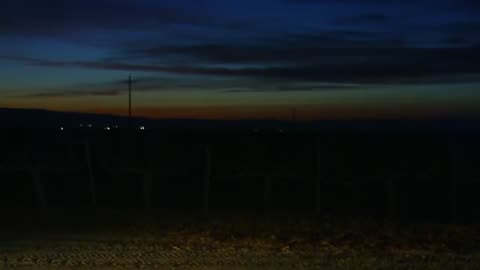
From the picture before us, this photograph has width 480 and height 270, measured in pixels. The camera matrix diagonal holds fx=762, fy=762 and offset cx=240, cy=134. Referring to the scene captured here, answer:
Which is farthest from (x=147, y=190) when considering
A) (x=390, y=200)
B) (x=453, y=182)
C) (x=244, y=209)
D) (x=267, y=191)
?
(x=453, y=182)

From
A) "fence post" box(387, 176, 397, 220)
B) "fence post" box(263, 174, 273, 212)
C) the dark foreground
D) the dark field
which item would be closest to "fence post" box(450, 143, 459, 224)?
the dark field

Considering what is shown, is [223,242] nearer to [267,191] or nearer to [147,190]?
[267,191]

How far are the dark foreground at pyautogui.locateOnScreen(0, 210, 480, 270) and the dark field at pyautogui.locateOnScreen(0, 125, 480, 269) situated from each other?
0.03m

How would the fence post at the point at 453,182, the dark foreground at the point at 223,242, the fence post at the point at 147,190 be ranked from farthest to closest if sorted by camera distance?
1. the fence post at the point at 147,190
2. the fence post at the point at 453,182
3. the dark foreground at the point at 223,242

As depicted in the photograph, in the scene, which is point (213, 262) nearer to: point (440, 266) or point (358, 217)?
point (440, 266)

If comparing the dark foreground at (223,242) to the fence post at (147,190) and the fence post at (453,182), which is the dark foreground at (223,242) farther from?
the fence post at (453,182)

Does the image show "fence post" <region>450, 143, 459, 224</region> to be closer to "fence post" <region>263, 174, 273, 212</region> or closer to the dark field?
the dark field

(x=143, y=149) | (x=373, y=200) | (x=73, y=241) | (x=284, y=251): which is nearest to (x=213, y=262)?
(x=284, y=251)

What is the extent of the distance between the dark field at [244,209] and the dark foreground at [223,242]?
3 centimetres

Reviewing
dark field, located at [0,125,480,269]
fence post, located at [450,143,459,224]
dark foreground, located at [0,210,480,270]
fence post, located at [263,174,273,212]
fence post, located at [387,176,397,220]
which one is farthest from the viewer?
fence post, located at [263,174,273,212]

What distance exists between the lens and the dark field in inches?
509

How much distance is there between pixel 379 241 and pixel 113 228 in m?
5.78

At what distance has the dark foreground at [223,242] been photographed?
40.4 ft

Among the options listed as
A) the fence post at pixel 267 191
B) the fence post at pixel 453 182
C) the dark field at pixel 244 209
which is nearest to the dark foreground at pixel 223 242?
the dark field at pixel 244 209
